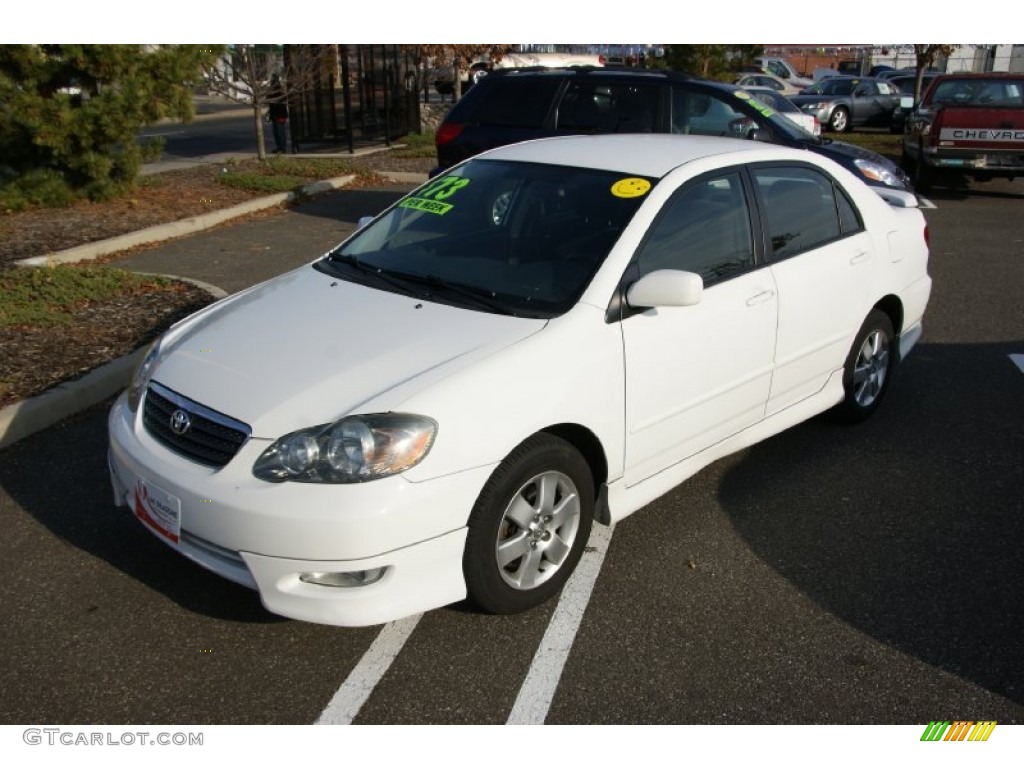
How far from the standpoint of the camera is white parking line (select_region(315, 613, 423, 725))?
297cm

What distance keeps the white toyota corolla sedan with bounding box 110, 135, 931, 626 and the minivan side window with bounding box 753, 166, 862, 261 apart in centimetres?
1

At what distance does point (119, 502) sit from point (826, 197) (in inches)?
146

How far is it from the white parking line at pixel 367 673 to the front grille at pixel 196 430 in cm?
85

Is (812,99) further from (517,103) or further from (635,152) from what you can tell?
(635,152)

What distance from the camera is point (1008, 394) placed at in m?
5.80

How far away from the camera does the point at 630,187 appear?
4.02 metres

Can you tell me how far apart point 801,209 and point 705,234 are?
850 mm

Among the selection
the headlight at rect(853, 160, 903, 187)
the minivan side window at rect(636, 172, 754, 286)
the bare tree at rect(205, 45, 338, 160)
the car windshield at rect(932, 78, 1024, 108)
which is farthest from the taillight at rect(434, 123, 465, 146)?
the car windshield at rect(932, 78, 1024, 108)

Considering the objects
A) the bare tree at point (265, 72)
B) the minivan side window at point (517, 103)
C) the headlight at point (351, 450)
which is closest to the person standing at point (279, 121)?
the bare tree at point (265, 72)

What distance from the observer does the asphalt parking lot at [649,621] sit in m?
3.02

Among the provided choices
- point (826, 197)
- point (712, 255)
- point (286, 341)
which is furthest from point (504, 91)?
point (286, 341)

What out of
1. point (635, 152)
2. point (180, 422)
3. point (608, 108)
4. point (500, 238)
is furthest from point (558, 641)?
point (608, 108)

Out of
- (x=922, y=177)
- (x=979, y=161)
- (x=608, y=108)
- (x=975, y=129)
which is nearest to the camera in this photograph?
(x=608, y=108)

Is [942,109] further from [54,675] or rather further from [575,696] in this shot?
[54,675]
